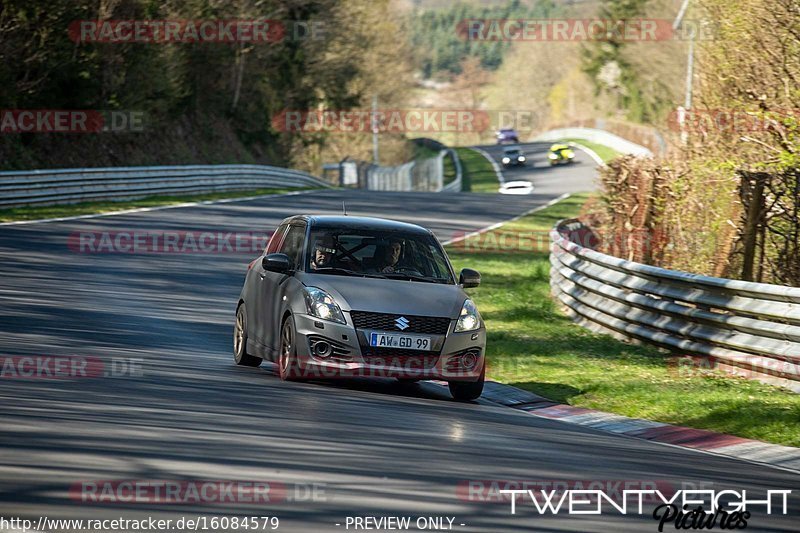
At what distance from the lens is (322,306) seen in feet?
40.5

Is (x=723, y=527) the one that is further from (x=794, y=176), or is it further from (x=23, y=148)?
(x=23, y=148)

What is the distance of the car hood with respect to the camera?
1231 centimetres

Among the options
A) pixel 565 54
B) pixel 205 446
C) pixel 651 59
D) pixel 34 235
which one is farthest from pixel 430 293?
pixel 565 54

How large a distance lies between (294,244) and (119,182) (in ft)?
86.5

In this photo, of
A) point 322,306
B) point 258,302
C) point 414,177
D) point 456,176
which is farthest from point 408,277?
point 414,177

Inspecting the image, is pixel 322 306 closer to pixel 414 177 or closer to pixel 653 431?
pixel 653 431

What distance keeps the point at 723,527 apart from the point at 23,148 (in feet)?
124

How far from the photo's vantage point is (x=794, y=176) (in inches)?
675

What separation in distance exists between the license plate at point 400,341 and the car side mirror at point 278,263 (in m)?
1.37

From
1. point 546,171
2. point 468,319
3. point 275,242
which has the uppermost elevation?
point 275,242

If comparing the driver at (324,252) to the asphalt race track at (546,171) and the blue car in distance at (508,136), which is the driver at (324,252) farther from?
the blue car in distance at (508,136)

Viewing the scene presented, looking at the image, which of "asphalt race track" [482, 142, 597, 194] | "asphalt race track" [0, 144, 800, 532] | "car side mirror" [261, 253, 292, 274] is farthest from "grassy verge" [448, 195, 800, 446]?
"asphalt race track" [482, 142, 597, 194]

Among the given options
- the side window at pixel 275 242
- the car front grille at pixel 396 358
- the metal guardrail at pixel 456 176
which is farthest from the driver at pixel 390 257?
the metal guardrail at pixel 456 176

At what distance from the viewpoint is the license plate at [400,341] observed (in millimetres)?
12195
